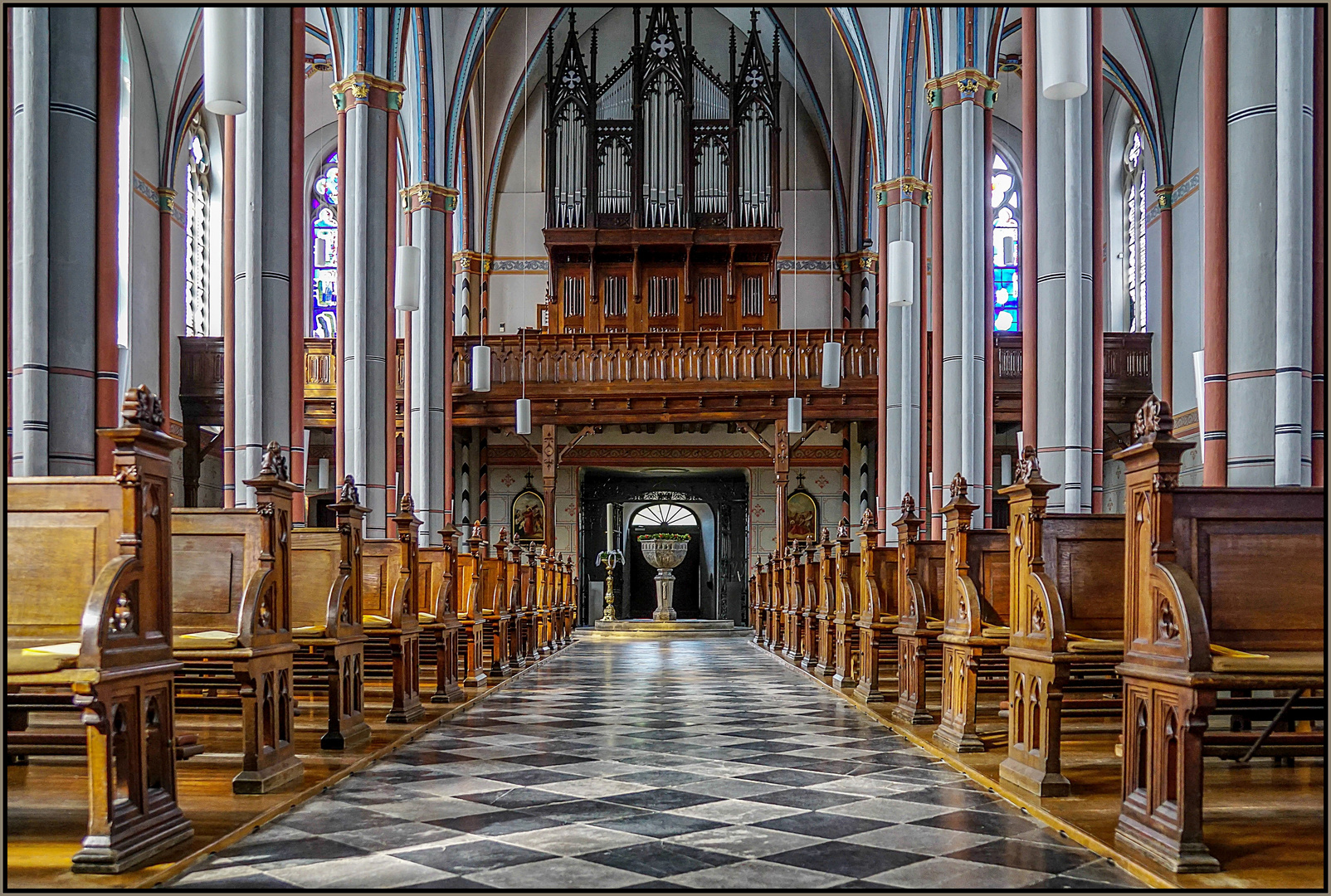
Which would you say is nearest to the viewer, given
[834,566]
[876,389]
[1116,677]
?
[1116,677]

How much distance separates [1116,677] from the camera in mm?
6074

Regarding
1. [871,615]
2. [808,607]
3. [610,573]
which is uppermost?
[871,615]

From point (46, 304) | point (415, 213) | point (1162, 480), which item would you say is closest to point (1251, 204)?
point (1162, 480)

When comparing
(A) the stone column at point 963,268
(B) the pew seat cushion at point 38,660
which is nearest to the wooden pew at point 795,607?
(A) the stone column at point 963,268

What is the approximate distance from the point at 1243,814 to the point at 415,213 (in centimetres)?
1504

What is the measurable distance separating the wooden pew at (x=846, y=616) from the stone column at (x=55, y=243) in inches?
239

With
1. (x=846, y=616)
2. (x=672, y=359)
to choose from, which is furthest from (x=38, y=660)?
(x=672, y=359)

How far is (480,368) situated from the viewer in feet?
59.1

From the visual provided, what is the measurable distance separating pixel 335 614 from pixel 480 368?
39.5 ft

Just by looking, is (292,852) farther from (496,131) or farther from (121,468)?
(496,131)

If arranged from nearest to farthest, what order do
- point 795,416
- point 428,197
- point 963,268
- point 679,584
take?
point 963,268
point 428,197
point 795,416
point 679,584

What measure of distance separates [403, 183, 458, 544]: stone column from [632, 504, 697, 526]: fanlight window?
9.71 m

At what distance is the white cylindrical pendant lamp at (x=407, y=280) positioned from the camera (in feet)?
41.8

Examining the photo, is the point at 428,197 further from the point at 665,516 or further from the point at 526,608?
the point at 665,516
